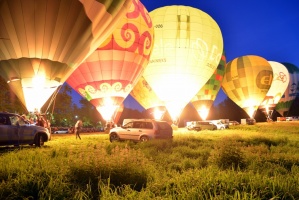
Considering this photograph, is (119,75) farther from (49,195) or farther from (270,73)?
(270,73)

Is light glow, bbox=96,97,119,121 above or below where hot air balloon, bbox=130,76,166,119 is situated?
below

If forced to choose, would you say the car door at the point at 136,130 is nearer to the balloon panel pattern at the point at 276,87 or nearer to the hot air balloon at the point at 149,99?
the hot air balloon at the point at 149,99

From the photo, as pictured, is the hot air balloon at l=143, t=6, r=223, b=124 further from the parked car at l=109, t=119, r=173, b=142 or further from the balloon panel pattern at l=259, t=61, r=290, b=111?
the balloon panel pattern at l=259, t=61, r=290, b=111

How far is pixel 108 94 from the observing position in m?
22.7

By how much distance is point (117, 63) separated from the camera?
21859mm

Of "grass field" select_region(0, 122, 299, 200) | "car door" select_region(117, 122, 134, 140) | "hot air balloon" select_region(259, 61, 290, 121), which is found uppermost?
"hot air balloon" select_region(259, 61, 290, 121)

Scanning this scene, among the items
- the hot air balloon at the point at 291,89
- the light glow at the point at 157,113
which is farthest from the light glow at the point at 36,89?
the hot air balloon at the point at 291,89

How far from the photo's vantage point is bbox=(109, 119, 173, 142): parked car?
600 inches

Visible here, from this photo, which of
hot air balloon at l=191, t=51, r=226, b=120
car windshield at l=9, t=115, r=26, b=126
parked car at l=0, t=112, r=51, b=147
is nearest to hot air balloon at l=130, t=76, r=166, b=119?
hot air balloon at l=191, t=51, r=226, b=120

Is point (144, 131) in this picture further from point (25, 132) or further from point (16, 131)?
point (16, 131)

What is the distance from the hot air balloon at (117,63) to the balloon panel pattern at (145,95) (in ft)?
31.2

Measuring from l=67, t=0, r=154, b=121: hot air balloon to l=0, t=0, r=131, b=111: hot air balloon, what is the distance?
16.6 feet

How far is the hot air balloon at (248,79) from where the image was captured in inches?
1644

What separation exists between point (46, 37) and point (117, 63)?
8.19 meters
